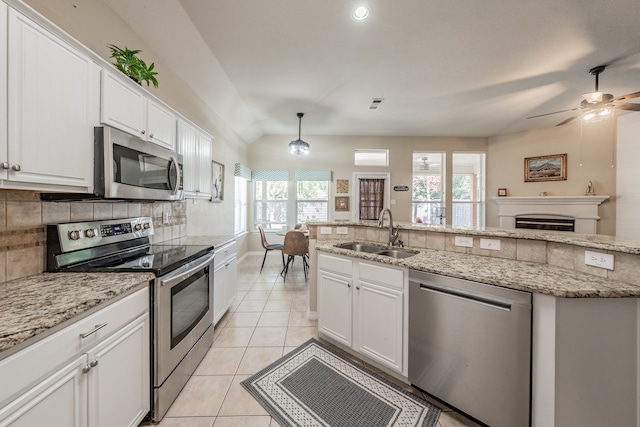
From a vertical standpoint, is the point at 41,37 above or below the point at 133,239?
above

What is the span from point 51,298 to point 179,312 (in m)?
0.71

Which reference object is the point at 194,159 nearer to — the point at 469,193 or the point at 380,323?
the point at 380,323

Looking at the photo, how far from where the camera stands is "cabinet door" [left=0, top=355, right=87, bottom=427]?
0.72 metres

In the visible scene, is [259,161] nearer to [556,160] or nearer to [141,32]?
[141,32]

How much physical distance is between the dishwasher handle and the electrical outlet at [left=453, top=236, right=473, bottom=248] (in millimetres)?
608

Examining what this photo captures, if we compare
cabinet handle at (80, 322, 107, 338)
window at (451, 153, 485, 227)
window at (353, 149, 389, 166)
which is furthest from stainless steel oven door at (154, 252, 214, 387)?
window at (451, 153, 485, 227)

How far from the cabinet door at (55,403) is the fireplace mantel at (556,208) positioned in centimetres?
690

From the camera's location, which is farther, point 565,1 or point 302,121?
point 302,121

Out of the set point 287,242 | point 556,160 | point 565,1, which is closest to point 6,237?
point 287,242

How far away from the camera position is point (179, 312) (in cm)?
158

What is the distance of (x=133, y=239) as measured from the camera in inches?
73.2

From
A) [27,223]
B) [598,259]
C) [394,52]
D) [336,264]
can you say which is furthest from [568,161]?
[27,223]

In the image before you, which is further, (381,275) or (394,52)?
(394,52)

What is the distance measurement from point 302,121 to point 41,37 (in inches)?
162
